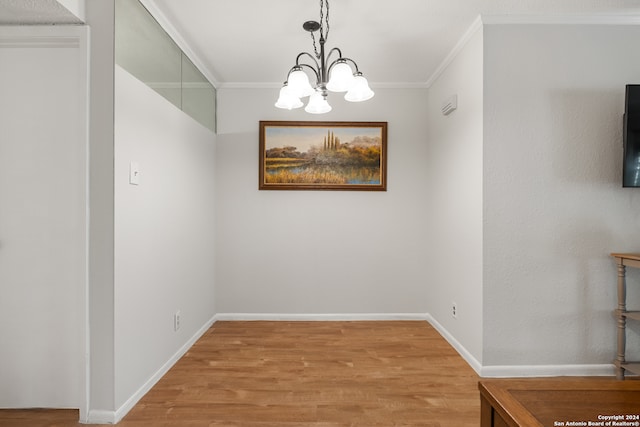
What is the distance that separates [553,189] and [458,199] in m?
0.69

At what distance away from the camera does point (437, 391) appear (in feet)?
7.95

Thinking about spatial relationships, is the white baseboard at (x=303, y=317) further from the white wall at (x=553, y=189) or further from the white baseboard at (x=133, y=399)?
the white wall at (x=553, y=189)

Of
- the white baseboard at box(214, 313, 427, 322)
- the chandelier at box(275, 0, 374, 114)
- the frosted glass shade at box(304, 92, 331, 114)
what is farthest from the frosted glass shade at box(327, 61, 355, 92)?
the white baseboard at box(214, 313, 427, 322)

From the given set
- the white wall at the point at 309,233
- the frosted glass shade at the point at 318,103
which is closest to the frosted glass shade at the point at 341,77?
the frosted glass shade at the point at 318,103

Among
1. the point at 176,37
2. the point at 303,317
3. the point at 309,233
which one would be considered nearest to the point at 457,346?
the point at 303,317

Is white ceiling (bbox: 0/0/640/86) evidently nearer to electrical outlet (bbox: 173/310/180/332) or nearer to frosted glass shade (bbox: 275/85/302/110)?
frosted glass shade (bbox: 275/85/302/110)

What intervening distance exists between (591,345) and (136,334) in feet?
Answer: 9.94

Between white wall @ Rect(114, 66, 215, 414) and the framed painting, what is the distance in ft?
2.34

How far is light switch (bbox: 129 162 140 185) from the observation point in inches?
86.9

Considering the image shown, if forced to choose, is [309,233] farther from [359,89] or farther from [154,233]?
[359,89]

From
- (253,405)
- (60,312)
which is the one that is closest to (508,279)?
(253,405)

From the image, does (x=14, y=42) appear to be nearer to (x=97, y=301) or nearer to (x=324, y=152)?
(x=97, y=301)

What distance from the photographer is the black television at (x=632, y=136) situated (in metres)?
2.42

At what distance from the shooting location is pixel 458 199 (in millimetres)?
3125
